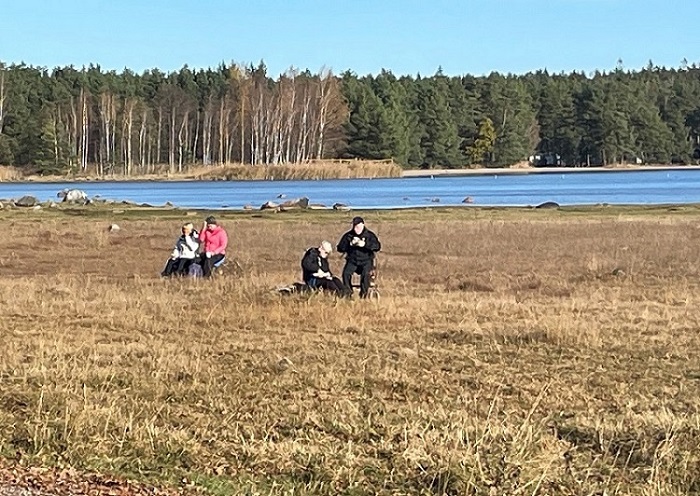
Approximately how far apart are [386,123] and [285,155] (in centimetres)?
1024

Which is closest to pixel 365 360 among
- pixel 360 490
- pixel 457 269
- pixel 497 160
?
Result: pixel 360 490

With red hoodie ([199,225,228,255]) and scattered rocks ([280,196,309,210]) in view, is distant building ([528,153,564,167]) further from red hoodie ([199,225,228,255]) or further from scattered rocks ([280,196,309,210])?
red hoodie ([199,225,228,255])

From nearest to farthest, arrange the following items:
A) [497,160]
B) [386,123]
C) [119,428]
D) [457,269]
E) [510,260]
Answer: [119,428] < [457,269] < [510,260] < [386,123] < [497,160]

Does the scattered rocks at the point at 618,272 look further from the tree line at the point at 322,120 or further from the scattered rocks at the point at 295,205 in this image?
the tree line at the point at 322,120

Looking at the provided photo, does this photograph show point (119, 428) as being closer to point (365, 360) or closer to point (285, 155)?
point (365, 360)

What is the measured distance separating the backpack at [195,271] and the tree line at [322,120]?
280ft

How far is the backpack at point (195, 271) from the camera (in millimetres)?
20625

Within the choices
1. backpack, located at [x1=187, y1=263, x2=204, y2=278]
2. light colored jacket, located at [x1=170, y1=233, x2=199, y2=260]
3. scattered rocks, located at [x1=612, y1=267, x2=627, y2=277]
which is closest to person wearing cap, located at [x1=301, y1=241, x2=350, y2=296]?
backpack, located at [x1=187, y1=263, x2=204, y2=278]

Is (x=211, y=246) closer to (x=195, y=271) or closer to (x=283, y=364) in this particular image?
(x=195, y=271)

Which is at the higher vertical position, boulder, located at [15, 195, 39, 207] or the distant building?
the distant building

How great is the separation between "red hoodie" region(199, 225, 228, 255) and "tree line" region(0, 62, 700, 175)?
8500 cm

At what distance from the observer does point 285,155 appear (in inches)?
4451

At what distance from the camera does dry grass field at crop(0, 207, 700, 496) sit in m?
7.83

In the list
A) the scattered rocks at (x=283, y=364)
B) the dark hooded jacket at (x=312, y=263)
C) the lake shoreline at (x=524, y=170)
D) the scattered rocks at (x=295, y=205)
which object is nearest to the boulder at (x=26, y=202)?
the scattered rocks at (x=295, y=205)
